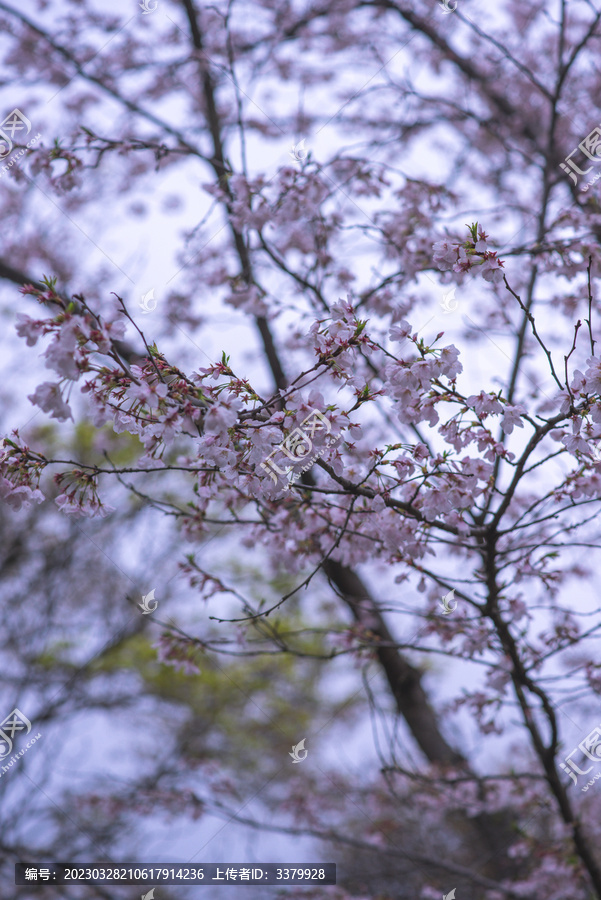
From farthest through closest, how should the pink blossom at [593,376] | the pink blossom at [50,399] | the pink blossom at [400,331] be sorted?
the pink blossom at [400,331]
the pink blossom at [593,376]
the pink blossom at [50,399]

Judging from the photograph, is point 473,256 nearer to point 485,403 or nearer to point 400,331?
point 400,331

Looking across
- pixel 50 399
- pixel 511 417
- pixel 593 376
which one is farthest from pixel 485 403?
pixel 50 399

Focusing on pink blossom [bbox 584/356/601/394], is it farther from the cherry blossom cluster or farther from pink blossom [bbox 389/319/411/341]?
pink blossom [bbox 389/319/411/341]

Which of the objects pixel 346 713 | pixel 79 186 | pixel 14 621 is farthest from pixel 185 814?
pixel 346 713

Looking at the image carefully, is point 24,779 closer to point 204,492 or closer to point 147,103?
point 204,492

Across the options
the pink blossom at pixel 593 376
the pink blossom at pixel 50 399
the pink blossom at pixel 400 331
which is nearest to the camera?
the pink blossom at pixel 50 399

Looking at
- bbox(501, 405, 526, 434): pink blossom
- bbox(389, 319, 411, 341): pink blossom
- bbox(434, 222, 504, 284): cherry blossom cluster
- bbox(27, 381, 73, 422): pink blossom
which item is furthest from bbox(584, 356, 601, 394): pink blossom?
bbox(27, 381, 73, 422): pink blossom

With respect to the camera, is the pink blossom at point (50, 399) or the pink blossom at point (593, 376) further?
the pink blossom at point (593, 376)

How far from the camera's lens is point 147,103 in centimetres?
592

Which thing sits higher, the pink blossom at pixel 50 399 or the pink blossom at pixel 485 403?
the pink blossom at pixel 50 399

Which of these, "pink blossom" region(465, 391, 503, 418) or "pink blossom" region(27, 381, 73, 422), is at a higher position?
"pink blossom" region(27, 381, 73, 422)

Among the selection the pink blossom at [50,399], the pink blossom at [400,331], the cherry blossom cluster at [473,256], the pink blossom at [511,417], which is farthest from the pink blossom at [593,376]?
the pink blossom at [50,399]

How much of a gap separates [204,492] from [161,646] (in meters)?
1.04

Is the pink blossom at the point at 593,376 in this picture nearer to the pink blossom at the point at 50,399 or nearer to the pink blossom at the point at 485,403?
the pink blossom at the point at 485,403
